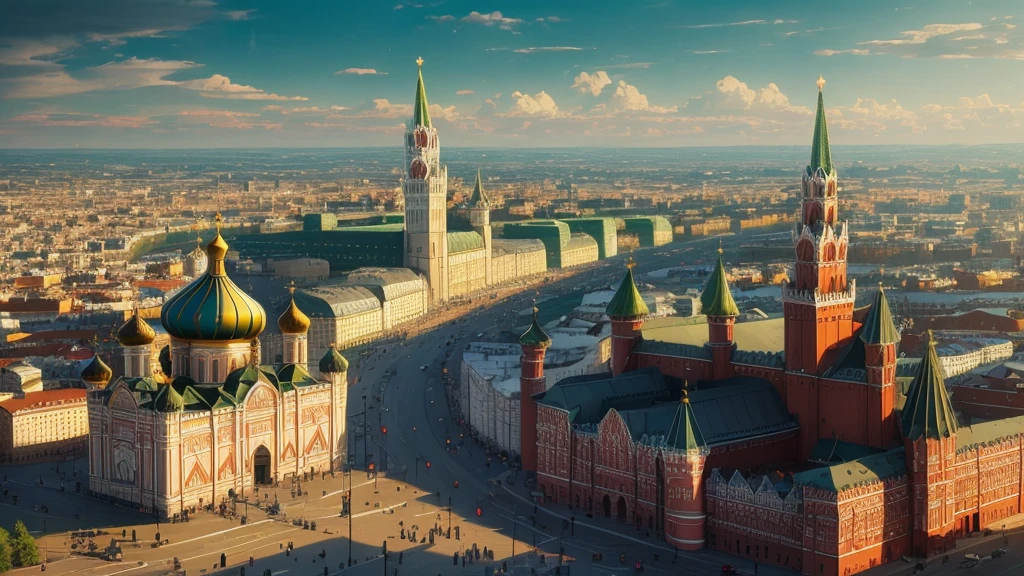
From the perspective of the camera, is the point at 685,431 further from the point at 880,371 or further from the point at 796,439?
the point at 880,371

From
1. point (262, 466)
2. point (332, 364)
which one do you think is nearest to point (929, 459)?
point (332, 364)

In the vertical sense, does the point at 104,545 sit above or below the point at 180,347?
below

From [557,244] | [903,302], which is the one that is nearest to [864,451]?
[903,302]

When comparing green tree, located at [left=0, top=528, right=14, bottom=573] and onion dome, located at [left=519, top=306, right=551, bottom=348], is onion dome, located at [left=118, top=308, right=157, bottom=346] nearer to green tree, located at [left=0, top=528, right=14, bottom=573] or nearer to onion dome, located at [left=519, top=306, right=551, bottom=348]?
green tree, located at [left=0, top=528, right=14, bottom=573]

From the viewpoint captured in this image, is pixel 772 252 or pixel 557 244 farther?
pixel 557 244

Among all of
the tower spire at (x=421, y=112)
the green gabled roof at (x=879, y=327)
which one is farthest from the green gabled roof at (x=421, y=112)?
the green gabled roof at (x=879, y=327)

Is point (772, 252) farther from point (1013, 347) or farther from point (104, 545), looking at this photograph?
point (104, 545)

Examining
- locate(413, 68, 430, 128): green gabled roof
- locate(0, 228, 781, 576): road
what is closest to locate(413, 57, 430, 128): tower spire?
locate(413, 68, 430, 128): green gabled roof
